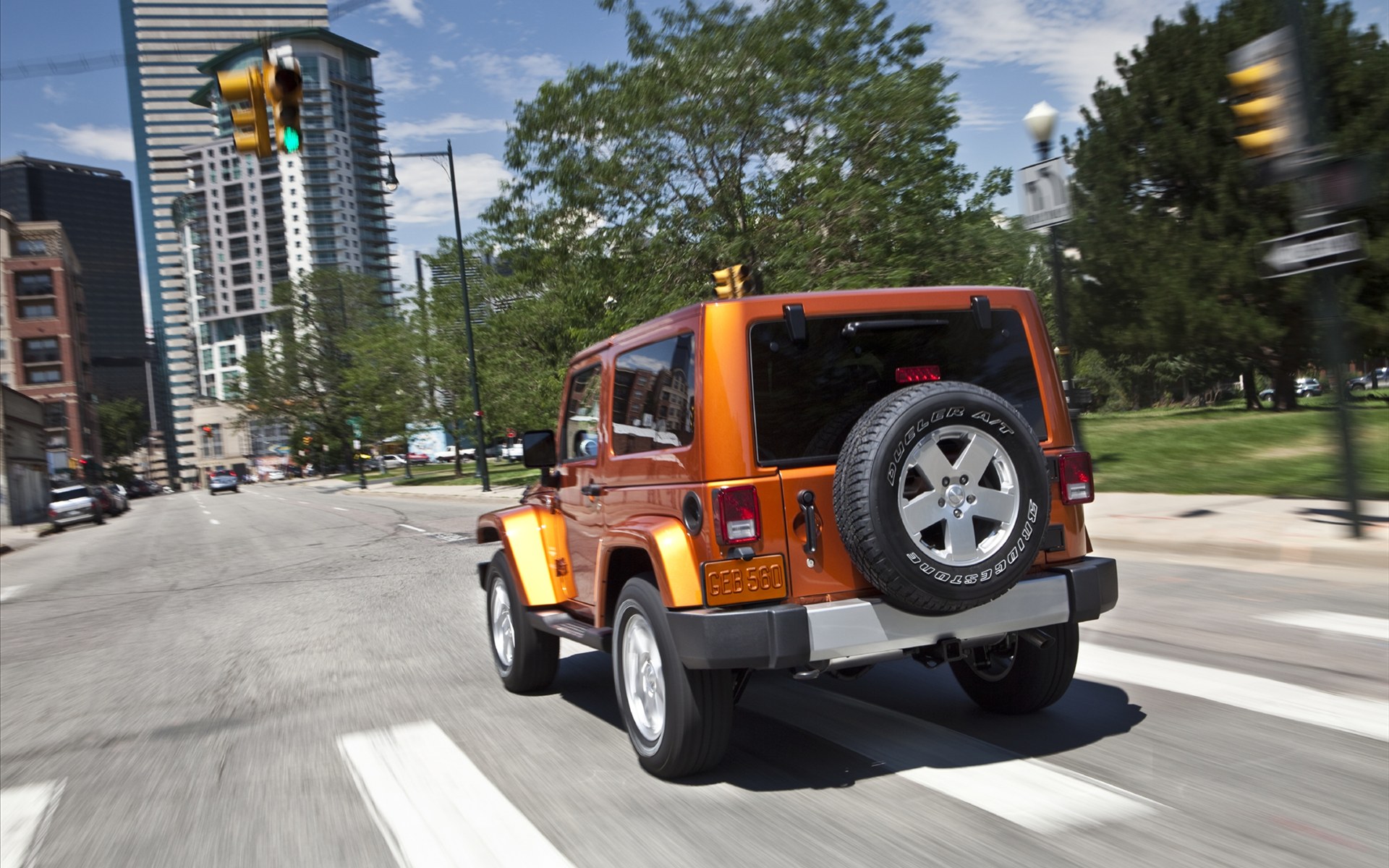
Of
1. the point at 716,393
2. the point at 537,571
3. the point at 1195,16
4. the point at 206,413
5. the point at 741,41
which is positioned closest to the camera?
the point at 716,393

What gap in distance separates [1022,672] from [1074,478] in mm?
960

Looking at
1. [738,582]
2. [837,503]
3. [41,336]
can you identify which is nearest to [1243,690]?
[837,503]

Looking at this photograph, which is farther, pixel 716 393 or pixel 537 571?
pixel 537 571

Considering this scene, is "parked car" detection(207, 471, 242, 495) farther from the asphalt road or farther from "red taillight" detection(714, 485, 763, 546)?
"red taillight" detection(714, 485, 763, 546)

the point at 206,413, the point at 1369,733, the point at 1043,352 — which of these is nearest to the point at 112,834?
the point at 1043,352

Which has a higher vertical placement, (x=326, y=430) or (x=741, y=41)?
(x=741, y=41)

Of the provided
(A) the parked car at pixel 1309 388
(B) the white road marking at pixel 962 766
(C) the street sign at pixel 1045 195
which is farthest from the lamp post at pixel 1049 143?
(A) the parked car at pixel 1309 388

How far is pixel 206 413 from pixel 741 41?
18584 cm

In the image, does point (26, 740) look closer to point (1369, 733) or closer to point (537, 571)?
point (537, 571)

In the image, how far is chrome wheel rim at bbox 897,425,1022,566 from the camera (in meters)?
4.07

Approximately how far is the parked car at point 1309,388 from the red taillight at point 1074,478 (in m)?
64.8

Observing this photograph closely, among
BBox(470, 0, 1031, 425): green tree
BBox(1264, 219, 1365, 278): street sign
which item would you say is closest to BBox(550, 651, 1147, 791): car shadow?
BBox(1264, 219, 1365, 278): street sign

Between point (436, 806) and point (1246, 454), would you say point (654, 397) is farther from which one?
point (1246, 454)

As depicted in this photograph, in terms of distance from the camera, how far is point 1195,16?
28.2 metres
